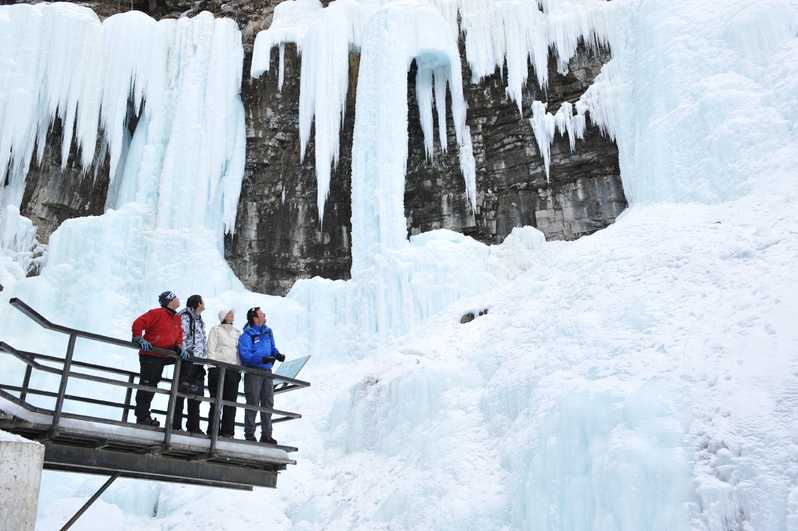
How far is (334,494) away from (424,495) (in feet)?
8.31

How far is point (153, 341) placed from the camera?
6586 mm

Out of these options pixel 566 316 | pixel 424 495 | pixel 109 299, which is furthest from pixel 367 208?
pixel 424 495

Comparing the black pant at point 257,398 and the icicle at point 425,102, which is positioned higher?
the icicle at point 425,102

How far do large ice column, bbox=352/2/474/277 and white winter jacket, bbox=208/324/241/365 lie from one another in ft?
36.6

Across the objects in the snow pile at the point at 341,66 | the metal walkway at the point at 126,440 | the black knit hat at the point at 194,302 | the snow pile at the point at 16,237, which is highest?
the snow pile at the point at 341,66

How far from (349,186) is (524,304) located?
1100 cm

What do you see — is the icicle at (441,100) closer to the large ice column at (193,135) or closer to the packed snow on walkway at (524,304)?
the packed snow on walkway at (524,304)

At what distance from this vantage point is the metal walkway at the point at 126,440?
575cm

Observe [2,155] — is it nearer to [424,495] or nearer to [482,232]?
[482,232]

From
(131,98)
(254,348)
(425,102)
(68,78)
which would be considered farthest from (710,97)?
(68,78)

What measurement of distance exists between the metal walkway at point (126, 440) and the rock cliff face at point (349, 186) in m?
14.7

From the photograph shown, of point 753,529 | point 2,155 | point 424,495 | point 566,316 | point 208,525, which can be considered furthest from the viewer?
point 2,155

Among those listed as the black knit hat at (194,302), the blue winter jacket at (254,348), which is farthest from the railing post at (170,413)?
the blue winter jacket at (254,348)

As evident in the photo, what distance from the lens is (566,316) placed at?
35.7ft
